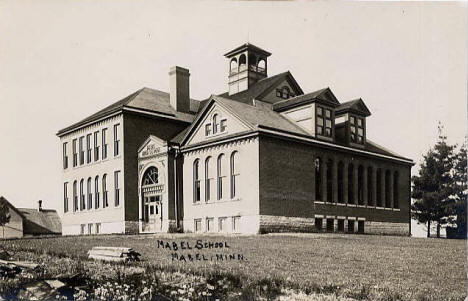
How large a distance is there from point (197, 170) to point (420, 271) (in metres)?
18.1

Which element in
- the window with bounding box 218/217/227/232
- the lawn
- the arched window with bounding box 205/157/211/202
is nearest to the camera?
the lawn

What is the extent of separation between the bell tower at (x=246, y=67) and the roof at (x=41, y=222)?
20.1m

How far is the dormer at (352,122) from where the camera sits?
3441cm

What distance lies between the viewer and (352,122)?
34.8 meters

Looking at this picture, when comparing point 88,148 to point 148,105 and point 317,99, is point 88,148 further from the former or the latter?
point 317,99

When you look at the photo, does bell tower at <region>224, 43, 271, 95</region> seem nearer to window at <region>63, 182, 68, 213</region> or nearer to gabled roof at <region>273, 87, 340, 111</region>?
gabled roof at <region>273, 87, 340, 111</region>

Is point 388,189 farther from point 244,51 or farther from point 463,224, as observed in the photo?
point 244,51

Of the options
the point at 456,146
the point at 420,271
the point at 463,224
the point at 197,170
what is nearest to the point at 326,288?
the point at 420,271


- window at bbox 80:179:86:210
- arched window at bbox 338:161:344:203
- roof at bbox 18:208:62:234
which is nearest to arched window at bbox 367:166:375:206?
arched window at bbox 338:161:344:203

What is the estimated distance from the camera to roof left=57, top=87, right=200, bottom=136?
3475 centimetres

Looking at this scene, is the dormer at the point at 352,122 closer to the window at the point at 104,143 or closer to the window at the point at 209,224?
the window at the point at 209,224

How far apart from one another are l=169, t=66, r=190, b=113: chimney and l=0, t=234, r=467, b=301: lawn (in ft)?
55.2

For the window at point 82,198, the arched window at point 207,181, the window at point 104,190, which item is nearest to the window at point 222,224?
the arched window at point 207,181

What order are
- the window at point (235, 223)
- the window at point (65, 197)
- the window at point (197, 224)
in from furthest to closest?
the window at point (65, 197)
the window at point (197, 224)
the window at point (235, 223)
